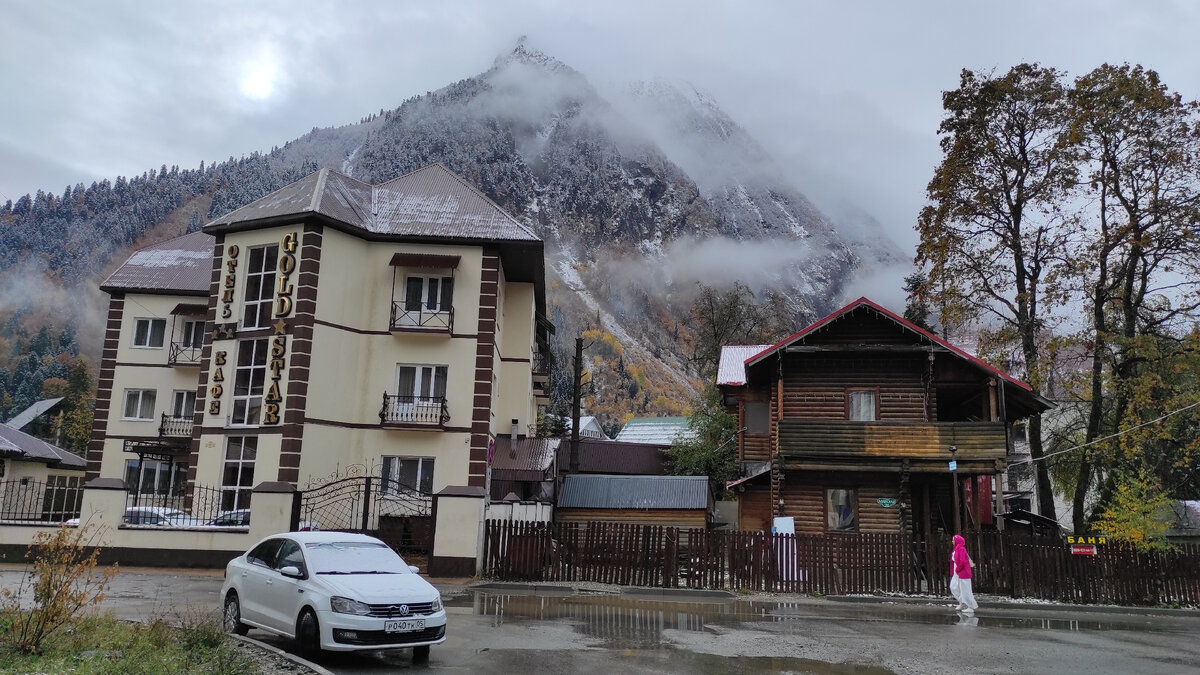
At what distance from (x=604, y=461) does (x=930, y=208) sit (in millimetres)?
28404

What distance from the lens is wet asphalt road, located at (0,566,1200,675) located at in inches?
419

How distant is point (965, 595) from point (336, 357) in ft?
66.4

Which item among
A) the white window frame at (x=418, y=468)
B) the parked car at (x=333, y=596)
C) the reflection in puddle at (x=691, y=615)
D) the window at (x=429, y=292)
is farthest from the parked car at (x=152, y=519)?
the parked car at (x=333, y=596)

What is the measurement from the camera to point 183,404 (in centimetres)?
3819

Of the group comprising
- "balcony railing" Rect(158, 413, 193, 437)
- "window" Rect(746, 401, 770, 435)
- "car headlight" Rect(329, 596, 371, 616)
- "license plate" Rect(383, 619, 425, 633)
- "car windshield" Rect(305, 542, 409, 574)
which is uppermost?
"window" Rect(746, 401, 770, 435)

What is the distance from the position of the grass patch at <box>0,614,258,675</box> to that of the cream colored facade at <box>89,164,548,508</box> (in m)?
17.8

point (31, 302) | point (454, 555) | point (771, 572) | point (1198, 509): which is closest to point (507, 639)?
point (454, 555)

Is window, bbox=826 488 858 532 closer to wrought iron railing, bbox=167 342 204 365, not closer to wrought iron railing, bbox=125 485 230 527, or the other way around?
wrought iron railing, bbox=125 485 230 527

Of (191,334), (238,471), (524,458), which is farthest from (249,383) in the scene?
(191,334)

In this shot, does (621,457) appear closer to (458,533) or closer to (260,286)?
(260,286)

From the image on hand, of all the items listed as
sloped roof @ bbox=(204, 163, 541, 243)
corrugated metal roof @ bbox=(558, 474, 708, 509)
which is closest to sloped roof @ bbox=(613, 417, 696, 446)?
corrugated metal roof @ bbox=(558, 474, 708, 509)

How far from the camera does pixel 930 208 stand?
32.3m

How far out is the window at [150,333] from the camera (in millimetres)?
38531

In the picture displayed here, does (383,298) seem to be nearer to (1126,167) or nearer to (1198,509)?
(1126,167)
